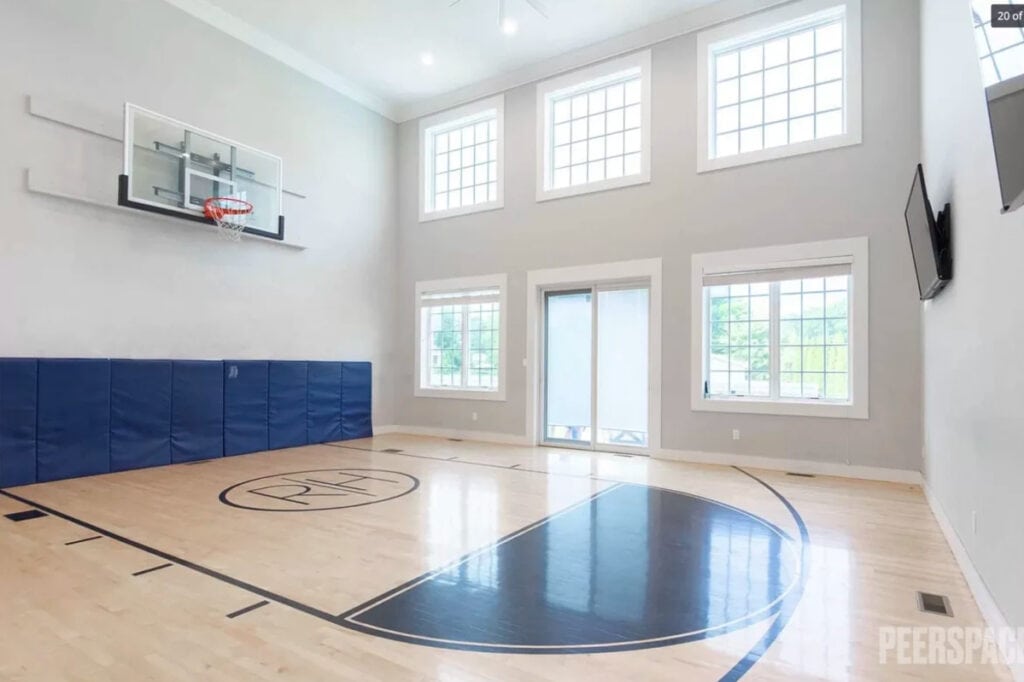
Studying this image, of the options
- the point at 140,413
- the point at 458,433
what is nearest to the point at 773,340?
the point at 458,433

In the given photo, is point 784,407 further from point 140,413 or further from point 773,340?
point 140,413

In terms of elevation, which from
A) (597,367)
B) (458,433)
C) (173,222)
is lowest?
(458,433)

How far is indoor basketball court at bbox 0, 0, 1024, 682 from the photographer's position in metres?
2.33

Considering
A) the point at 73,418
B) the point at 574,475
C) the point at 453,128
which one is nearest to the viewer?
the point at 73,418

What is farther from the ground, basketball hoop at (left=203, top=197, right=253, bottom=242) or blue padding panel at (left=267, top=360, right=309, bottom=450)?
basketball hoop at (left=203, top=197, right=253, bottom=242)

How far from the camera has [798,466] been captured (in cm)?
582

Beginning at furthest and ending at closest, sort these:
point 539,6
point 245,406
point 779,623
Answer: point 245,406 → point 539,6 → point 779,623

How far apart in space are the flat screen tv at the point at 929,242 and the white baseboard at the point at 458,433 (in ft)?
16.8

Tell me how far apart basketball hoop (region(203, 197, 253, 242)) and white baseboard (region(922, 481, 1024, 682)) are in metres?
7.28

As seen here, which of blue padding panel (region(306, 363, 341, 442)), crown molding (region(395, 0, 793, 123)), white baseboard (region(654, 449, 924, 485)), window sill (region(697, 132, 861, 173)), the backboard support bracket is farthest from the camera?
blue padding panel (region(306, 363, 341, 442))

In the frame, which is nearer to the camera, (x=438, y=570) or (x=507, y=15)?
(x=438, y=570)

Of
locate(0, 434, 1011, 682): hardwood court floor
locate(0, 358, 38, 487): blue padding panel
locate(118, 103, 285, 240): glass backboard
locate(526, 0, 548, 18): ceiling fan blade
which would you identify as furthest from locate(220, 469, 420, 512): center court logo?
locate(526, 0, 548, 18): ceiling fan blade

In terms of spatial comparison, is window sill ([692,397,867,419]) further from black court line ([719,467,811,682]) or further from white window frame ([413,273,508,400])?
white window frame ([413,273,508,400])

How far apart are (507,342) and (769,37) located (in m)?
5.03
